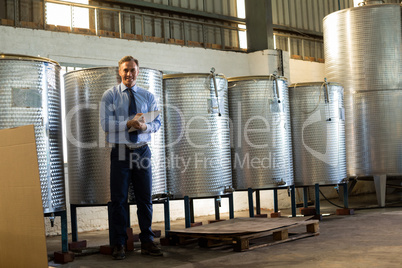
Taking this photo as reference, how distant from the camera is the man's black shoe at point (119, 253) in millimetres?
5102

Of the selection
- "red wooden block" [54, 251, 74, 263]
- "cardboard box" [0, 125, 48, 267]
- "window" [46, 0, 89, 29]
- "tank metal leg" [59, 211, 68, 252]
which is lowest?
"red wooden block" [54, 251, 74, 263]

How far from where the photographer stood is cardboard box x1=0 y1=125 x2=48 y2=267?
3135 millimetres

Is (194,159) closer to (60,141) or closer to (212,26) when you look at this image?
(60,141)

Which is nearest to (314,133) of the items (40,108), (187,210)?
(187,210)

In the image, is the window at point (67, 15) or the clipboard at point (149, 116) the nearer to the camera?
the clipboard at point (149, 116)

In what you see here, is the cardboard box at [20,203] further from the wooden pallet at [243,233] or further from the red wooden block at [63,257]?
the wooden pallet at [243,233]

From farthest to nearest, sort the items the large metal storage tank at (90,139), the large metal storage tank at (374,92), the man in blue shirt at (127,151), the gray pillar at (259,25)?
the gray pillar at (259,25), the large metal storage tank at (374,92), the large metal storage tank at (90,139), the man in blue shirt at (127,151)

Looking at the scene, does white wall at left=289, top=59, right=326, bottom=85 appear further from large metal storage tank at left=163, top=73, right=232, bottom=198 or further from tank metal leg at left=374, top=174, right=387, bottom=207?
large metal storage tank at left=163, top=73, right=232, bottom=198

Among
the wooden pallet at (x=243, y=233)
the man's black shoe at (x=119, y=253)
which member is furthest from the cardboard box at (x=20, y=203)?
the wooden pallet at (x=243, y=233)

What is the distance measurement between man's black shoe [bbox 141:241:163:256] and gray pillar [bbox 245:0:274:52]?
5983mm

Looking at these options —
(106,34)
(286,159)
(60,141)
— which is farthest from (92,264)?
(106,34)

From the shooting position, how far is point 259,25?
408 inches

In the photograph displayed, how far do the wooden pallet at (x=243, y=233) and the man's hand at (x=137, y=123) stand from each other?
1.37m

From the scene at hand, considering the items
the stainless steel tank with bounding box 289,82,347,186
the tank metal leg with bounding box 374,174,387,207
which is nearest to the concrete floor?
the stainless steel tank with bounding box 289,82,347,186
